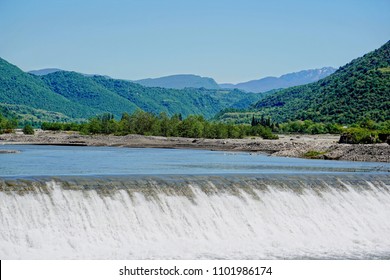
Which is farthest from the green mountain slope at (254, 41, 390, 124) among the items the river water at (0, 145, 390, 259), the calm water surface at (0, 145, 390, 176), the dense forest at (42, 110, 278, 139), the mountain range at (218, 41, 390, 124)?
the river water at (0, 145, 390, 259)

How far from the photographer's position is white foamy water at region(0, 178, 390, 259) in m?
22.9

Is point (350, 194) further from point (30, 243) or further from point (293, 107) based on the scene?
point (293, 107)

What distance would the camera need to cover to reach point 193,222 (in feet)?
83.4

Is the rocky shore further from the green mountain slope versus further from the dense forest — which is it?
the green mountain slope

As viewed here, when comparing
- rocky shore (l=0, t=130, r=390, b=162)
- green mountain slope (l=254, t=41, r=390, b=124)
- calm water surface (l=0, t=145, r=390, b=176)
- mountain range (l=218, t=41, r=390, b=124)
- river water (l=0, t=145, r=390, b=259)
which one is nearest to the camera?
river water (l=0, t=145, r=390, b=259)

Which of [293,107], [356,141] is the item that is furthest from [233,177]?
[293,107]

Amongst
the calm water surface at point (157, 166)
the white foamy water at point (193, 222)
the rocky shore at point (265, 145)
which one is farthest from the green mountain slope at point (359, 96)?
the white foamy water at point (193, 222)

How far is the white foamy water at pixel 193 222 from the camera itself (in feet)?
75.0

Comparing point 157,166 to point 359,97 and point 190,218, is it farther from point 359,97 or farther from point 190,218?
point 359,97

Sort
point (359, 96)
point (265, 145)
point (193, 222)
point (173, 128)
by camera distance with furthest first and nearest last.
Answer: point (359, 96), point (173, 128), point (265, 145), point (193, 222)

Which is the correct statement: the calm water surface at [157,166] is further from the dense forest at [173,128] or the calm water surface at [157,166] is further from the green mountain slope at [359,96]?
the green mountain slope at [359,96]

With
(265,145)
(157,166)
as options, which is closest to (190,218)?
(157,166)

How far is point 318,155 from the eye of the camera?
194 ft

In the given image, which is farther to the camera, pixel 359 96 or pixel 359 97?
pixel 359 96
